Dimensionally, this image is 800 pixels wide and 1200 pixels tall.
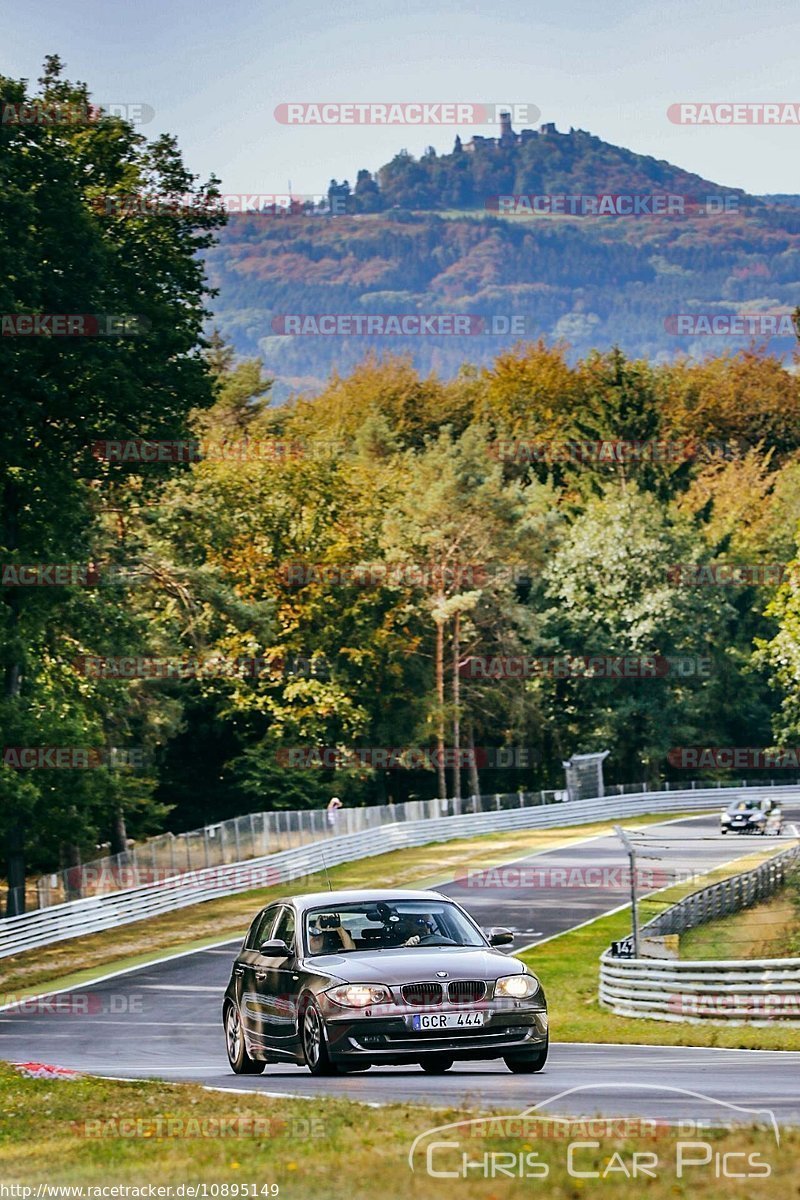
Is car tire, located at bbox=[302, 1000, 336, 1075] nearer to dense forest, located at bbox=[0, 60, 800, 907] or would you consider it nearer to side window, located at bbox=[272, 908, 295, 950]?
side window, located at bbox=[272, 908, 295, 950]

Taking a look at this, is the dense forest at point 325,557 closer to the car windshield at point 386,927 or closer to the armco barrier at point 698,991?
the armco barrier at point 698,991

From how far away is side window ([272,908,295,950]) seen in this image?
48.7ft

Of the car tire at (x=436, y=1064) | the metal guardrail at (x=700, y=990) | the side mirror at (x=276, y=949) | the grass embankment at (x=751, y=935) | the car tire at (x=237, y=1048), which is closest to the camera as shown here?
the car tire at (x=436, y=1064)

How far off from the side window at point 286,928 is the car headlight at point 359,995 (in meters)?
1.29

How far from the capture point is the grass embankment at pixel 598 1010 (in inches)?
867

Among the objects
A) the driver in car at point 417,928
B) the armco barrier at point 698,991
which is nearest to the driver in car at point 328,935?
the driver in car at point 417,928

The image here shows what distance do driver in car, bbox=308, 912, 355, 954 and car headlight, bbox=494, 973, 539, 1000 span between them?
1470 mm

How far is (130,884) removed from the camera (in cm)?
4566

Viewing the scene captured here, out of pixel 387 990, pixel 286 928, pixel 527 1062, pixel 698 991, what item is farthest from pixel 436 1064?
pixel 698 991

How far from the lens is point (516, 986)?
13445 mm

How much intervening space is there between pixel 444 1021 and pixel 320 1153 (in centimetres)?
355

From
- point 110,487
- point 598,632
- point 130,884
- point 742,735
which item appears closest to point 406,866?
point 130,884

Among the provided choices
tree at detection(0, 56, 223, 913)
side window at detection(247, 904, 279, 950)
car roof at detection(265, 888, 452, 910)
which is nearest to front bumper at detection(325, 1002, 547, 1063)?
car roof at detection(265, 888, 452, 910)

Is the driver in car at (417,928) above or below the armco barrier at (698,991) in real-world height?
above
